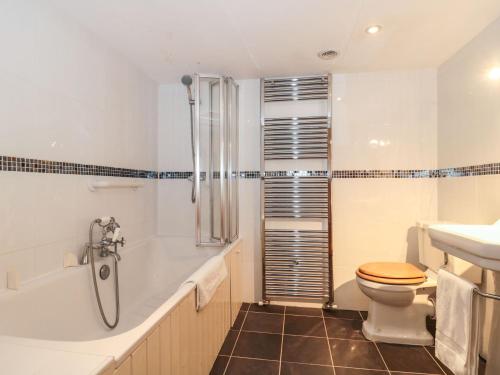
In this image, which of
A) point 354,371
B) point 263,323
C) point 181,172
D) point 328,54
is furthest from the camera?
point 181,172

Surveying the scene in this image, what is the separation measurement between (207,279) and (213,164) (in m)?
1.04

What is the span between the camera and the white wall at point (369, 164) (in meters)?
2.53

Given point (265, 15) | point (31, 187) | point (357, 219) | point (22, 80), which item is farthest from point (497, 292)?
point (22, 80)

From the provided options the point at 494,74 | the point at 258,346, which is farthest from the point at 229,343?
the point at 494,74

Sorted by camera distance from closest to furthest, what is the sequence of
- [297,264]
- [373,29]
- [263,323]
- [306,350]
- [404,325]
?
[373,29] → [306,350] → [404,325] → [263,323] → [297,264]

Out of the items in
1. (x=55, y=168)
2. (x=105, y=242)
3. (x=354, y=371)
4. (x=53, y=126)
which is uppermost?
(x=53, y=126)

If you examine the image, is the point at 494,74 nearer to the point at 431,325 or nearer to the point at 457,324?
the point at 457,324

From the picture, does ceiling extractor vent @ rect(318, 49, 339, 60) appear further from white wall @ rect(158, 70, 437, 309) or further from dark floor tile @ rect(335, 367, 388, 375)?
dark floor tile @ rect(335, 367, 388, 375)

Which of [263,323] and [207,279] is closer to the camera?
[207,279]

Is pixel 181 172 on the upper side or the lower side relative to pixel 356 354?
upper

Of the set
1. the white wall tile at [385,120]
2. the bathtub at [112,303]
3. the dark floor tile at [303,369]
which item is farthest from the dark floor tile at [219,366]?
the white wall tile at [385,120]

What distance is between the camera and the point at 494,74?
70.6 inches

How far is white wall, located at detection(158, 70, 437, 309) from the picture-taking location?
2525 millimetres

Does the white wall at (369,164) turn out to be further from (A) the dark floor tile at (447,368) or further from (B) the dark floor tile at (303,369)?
(B) the dark floor tile at (303,369)
